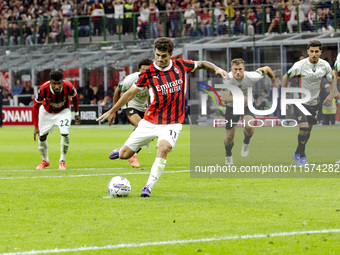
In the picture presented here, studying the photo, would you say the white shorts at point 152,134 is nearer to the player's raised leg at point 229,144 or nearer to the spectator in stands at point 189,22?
the player's raised leg at point 229,144

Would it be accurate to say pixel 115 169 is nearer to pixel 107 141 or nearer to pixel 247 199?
pixel 247 199

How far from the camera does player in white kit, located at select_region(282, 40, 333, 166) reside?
14.6 metres

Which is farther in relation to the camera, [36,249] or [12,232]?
[12,232]

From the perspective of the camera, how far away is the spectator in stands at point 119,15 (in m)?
39.5

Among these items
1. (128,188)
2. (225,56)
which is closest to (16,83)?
(225,56)

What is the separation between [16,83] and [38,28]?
10.6 ft

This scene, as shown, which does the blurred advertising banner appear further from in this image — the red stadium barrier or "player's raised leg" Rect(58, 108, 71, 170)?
"player's raised leg" Rect(58, 108, 71, 170)

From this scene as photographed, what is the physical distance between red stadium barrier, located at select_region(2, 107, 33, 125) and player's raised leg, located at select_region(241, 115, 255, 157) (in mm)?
22862

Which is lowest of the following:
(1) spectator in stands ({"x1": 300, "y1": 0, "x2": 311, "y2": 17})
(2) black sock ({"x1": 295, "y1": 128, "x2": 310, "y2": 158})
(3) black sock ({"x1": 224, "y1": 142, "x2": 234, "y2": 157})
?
(3) black sock ({"x1": 224, "y1": 142, "x2": 234, "y2": 157})

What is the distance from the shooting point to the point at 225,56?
3572 centimetres

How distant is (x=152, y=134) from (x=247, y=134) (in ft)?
20.0

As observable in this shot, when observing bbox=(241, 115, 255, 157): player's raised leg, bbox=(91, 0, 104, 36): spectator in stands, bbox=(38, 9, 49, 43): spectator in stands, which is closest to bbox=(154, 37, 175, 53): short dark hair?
bbox=(241, 115, 255, 157): player's raised leg

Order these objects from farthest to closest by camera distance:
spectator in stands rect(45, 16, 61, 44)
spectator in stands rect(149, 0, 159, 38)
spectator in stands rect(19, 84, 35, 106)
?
spectator in stands rect(45, 16, 61, 44) → spectator in stands rect(19, 84, 35, 106) → spectator in stands rect(149, 0, 159, 38)

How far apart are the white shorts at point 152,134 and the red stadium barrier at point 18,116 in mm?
27967
